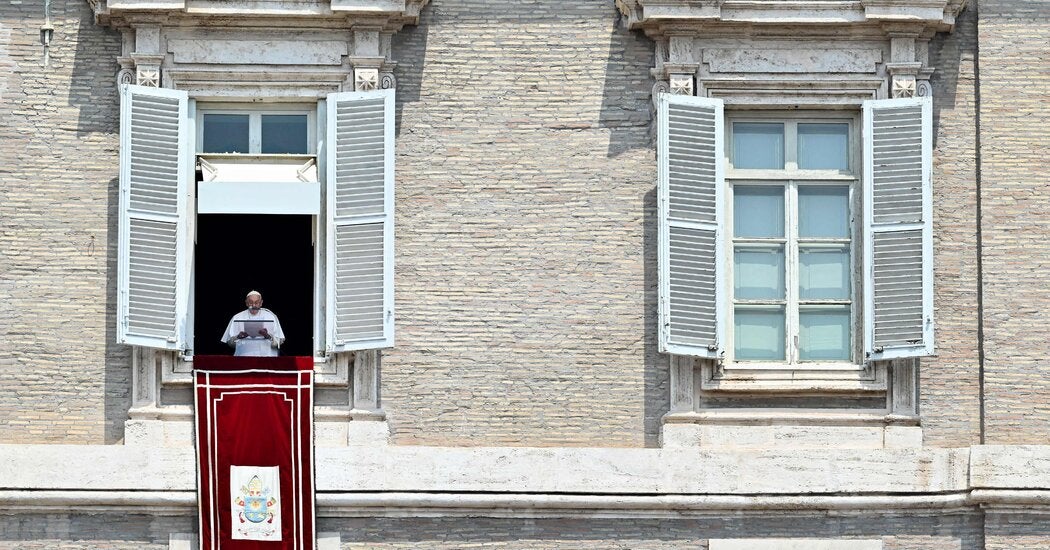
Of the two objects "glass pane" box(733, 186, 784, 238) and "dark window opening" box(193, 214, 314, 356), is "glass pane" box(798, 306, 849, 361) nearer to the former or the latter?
"glass pane" box(733, 186, 784, 238)

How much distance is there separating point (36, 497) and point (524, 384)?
3529 millimetres

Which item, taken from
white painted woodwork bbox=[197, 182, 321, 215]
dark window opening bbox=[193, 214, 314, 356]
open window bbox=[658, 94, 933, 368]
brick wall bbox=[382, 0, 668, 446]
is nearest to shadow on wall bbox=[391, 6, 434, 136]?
brick wall bbox=[382, 0, 668, 446]

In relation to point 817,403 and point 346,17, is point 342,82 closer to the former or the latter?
point 346,17

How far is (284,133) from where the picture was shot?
19.4 metres

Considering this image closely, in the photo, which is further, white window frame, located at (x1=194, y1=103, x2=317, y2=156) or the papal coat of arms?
white window frame, located at (x1=194, y1=103, x2=317, y2=156)

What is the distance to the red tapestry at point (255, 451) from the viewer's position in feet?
61.2

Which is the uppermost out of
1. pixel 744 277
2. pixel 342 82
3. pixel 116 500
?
pixel 342 82

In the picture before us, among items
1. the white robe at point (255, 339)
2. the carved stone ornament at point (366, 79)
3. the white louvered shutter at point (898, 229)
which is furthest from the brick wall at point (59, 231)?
the white louvered shutter at point (898, 229)

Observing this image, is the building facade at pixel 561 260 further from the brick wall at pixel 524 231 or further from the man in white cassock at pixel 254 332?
the man in white cassock at pixel 254 332

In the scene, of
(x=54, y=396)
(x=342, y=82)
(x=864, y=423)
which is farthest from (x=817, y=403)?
(x=54, y=396)

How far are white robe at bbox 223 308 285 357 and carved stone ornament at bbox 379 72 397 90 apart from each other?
1846mm

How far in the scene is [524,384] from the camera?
62.5 ft

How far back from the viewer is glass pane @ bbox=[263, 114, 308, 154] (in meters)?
19.3

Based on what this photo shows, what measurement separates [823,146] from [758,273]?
A: 3.48 ft
